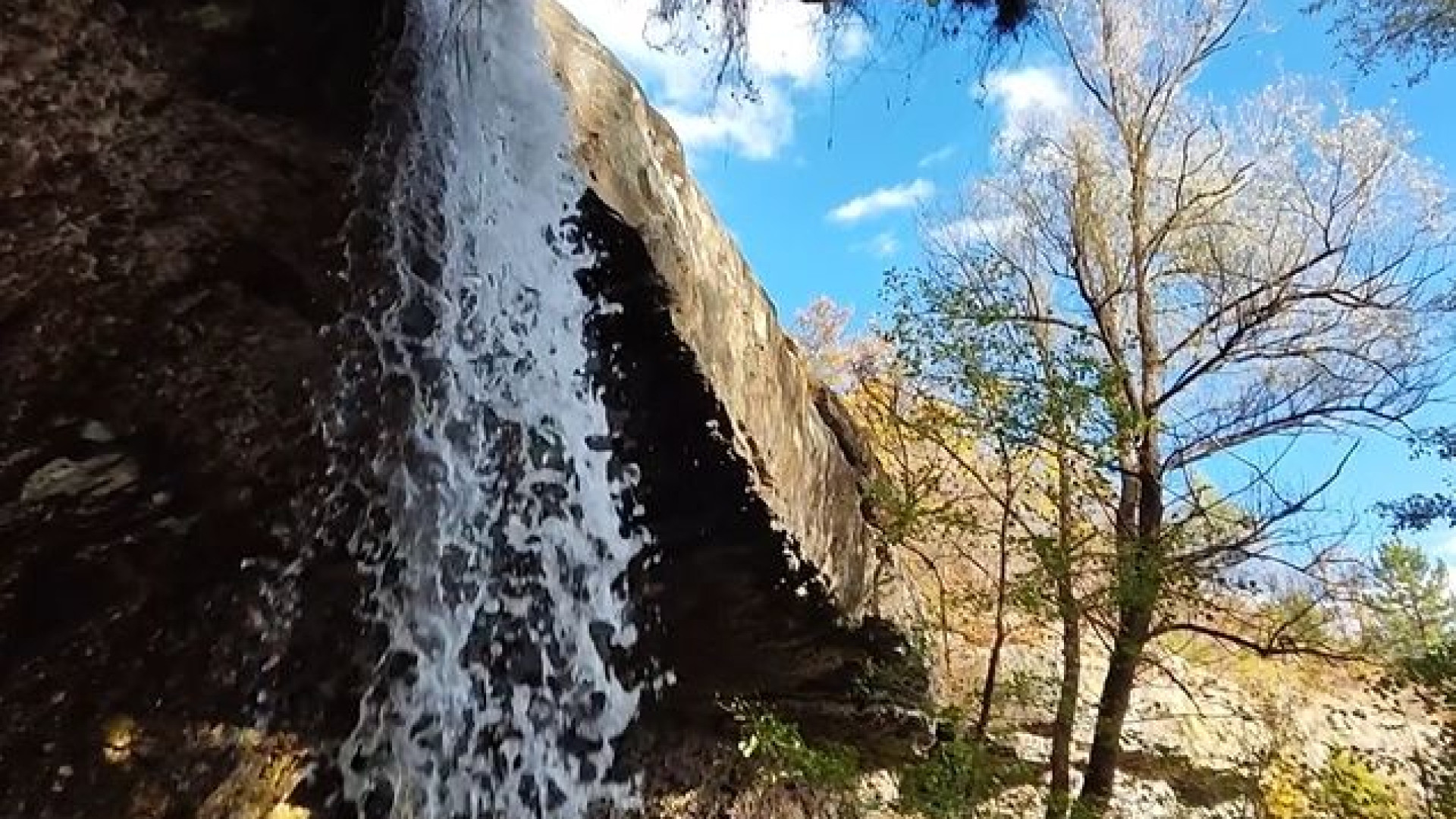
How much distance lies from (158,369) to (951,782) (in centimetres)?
370

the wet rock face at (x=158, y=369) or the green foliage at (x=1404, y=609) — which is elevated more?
the green foliage at (x=1404, y=609)

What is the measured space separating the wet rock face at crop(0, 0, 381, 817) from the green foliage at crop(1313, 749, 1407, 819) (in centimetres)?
461

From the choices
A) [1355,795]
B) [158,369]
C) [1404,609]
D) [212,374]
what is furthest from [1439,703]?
[158,369]

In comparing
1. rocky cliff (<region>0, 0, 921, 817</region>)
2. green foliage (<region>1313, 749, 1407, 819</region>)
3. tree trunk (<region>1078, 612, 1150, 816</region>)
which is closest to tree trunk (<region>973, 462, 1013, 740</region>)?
tree trunk (<region>1078, 612, 1150, 816</region>)

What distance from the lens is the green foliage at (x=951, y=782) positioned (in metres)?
5.14

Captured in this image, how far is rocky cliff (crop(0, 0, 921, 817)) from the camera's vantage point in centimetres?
352

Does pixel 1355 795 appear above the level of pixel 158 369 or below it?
above

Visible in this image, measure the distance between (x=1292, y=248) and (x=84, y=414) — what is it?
6.71m

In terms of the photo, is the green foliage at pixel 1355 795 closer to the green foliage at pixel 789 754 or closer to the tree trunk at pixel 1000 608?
the tree trunk at pixel 1000 608

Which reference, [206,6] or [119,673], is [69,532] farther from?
[206,6]

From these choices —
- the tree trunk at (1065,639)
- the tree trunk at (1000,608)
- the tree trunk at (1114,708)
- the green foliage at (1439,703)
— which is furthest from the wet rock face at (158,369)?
the green foliage at (1439,703)

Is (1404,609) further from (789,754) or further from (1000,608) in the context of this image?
(789,754)

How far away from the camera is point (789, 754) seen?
500 centimetres

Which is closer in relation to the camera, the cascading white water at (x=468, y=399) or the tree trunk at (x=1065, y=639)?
the cascading white water at (x=468, y=399)
